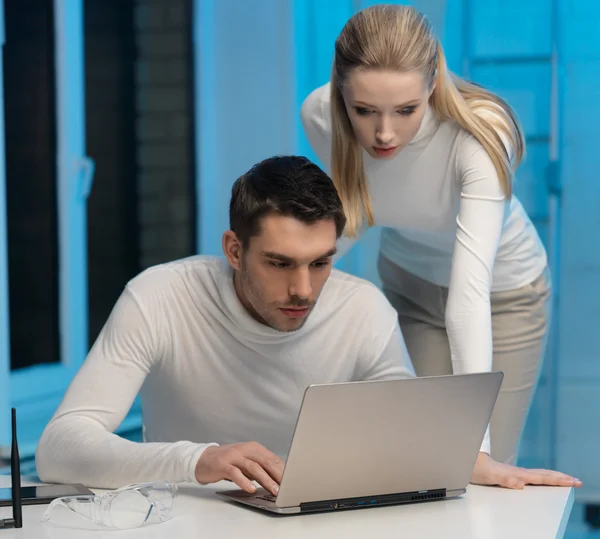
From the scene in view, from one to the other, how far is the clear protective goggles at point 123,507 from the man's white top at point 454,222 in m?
0.72

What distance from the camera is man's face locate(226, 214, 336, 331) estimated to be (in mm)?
1755

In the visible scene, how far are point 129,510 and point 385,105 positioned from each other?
2.84 ft

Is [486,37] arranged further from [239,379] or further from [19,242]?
[239,379]

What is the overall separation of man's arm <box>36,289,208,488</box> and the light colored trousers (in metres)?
0.70

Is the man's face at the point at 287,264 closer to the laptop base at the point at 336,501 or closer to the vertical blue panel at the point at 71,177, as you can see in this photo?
the laptop base at the point at 336,501

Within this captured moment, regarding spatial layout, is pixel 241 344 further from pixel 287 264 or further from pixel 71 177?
pixel 71 177

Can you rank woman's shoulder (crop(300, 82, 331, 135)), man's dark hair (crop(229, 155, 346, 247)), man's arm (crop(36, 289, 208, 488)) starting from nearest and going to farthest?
man's arm (crop(36, 289, 208, 488))
man's dark hair (crop(229, 155, 346, 247))
woman's shoulder (crop(300, 82, 331, 135))

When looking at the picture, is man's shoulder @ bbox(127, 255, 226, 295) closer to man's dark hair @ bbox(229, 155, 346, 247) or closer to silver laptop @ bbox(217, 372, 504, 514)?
man's dark hair @ bbox(229, 155, 346, 247)

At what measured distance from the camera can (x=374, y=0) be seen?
3.83 m

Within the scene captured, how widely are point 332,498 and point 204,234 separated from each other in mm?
2815

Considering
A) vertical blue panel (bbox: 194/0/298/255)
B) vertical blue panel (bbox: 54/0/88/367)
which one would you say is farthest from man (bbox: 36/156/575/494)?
vertical blue panel (bbox: 194/0/298/255)

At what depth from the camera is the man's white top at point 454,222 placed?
190 cm

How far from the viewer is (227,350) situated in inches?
76.7

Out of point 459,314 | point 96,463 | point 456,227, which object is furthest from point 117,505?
point 456,227
